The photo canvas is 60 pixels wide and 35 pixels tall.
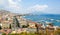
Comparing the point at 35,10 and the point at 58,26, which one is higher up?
the point at 35,10

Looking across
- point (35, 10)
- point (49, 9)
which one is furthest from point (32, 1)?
point (49, 9)

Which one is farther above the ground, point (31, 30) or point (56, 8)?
point (56, 8)

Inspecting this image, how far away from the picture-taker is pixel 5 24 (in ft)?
10.0

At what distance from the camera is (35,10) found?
123 inches

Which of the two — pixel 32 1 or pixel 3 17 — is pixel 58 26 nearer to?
pixel 32 1

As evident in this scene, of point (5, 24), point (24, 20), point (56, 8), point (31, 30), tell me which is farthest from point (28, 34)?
point (56, 8)

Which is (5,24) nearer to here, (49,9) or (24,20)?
(24,20)

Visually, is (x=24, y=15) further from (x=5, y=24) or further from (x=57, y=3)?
(x=57, y=3)

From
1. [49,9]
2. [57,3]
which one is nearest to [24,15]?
[49,9]

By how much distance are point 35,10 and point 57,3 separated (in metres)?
0.48

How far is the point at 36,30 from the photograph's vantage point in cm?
306

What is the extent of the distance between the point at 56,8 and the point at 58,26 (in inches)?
14.9

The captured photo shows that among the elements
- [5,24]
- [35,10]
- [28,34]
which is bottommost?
[28,34]

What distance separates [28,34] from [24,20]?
301mm
